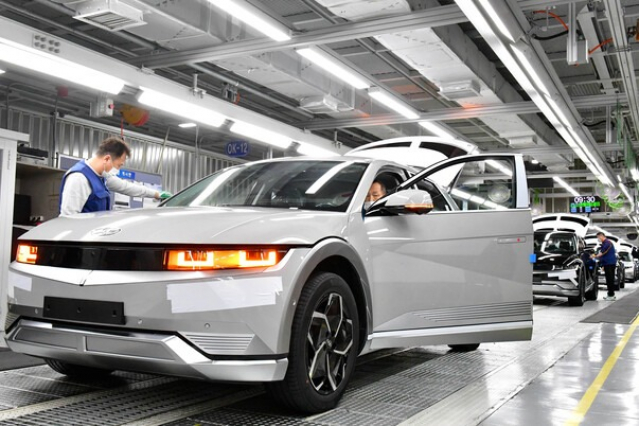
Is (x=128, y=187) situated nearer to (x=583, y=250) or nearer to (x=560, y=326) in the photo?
(x=560, y=326)

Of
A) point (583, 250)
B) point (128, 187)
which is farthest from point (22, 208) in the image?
point (583, 250)

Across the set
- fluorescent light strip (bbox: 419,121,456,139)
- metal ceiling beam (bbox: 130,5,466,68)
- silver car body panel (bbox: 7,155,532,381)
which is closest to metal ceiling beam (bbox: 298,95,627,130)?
fluorescent light strip (bbox: 419,121,456,139)

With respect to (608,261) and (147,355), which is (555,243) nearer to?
(608,261)

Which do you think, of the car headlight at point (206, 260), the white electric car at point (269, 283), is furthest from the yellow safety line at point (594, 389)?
the car headlight at point (206, 260)

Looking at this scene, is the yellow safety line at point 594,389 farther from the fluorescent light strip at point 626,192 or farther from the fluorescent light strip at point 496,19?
the fluorescent light strip at point 626,192

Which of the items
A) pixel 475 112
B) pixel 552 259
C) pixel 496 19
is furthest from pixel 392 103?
pixel 552 259

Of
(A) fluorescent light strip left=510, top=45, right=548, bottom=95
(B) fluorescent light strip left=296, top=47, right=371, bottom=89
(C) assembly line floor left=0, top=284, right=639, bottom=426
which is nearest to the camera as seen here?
(C) assembly line floor left=0, top=284, right=639, bottom=426

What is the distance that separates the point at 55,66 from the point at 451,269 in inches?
220

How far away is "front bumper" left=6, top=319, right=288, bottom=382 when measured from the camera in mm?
2828

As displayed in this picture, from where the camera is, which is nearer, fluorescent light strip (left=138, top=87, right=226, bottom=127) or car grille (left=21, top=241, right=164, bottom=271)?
car grille (left=21, top=241, right=164, bottom=271)

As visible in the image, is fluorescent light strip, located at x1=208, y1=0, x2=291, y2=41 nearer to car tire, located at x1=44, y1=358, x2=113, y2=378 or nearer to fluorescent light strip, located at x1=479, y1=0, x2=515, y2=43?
fluorescent light strip, located at x1=479, y1=0, x2=515, y2=43

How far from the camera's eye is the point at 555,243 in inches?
494

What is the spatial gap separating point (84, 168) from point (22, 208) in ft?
8.87

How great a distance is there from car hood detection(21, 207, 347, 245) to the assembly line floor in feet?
3.09
